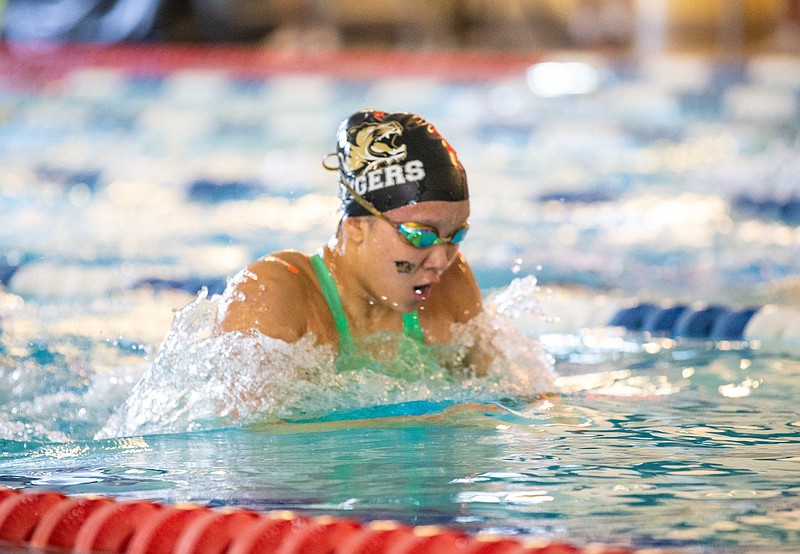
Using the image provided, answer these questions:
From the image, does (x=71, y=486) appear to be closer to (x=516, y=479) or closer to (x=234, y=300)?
(x=234, y=300)

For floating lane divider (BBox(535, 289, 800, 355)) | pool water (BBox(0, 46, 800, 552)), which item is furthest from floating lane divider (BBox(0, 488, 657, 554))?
floating lane divider (BBox(535, 289, 800, 355))

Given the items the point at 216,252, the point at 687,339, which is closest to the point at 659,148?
the point at 216,252

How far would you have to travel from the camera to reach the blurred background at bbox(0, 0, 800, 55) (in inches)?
471

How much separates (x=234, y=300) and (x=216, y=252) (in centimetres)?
311

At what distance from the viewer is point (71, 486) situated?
2492mm

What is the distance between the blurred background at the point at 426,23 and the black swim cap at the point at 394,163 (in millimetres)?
8550

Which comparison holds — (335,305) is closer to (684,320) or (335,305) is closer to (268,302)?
(268,302)

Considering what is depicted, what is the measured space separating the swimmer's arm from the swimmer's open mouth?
0.28 metres

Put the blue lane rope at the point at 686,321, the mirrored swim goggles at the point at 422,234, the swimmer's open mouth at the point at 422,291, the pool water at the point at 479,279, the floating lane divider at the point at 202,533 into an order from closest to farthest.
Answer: the floating lane divider at the point at 202,533 < the pool water at the point at 479,279 < the mirrored swim goggles at the point at 422,234 < the swimmer's open mouth at the point at 422,291 < the blue lane rope at the point at 686,321

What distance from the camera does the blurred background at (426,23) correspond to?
39.2ft

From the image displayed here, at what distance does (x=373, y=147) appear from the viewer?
298 cm

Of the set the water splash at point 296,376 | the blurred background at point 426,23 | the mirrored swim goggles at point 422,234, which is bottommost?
the water splash at point 296,376

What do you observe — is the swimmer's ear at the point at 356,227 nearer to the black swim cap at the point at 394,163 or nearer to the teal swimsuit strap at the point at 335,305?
the black swim cap at the point at 394,163

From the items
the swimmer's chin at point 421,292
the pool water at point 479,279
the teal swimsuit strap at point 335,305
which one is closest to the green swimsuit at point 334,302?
the teal swimsuit strap at point 335,305
